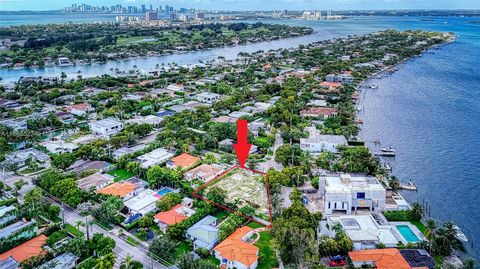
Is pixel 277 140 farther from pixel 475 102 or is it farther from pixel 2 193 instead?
pixel 475 102

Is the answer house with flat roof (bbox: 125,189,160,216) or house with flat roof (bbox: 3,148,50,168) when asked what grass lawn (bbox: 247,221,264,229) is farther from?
house with flat roof (bbox: 3,148,50,168)

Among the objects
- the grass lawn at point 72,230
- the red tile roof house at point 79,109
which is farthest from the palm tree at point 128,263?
the red tile roof house at point 79,109

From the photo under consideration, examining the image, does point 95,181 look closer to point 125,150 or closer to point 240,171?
point 125,150

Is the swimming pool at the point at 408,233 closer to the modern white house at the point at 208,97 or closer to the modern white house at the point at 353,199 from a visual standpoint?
the modern white house at the point at 353,199

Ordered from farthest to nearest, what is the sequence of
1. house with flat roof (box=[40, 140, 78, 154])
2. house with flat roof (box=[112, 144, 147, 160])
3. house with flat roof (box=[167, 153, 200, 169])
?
house with flat roof (box=[40, 140, 78, 154])
house with flat roof (box=[112, 144, 147, 160])
house with flat roof (box=[167, 153, 200, 169])

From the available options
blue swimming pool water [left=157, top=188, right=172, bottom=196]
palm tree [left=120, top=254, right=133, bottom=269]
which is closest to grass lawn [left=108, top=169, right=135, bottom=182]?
blue swimming pool water [left=157, top=188, right=172, bottom=196]

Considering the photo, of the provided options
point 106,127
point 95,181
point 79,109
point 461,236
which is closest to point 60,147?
point 106,127

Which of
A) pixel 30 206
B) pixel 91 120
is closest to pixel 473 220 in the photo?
pixel 30 206
